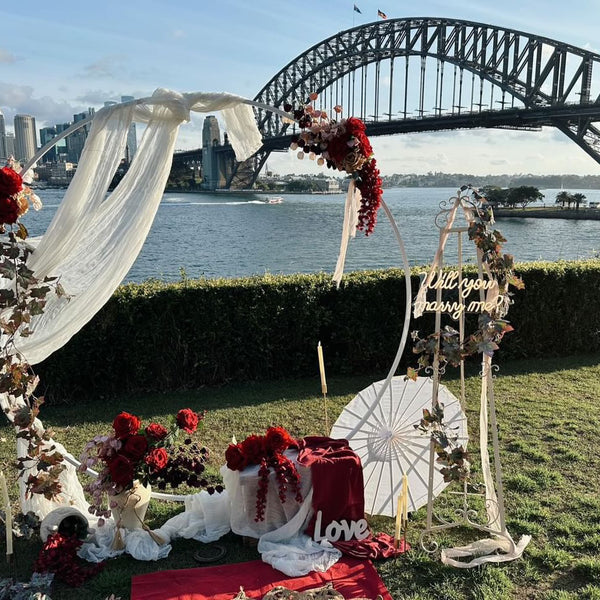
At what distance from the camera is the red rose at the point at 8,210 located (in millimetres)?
2664

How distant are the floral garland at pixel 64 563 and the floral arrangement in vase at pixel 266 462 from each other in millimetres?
904

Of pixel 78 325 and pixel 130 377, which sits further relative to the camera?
pixel 130 377

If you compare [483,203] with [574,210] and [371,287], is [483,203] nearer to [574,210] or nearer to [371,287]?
[371,287]

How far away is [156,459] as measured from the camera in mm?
3121

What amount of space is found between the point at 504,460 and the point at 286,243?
2564 cm

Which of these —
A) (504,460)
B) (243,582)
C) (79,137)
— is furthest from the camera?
(504,460)

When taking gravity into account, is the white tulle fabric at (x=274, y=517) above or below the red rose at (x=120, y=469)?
below

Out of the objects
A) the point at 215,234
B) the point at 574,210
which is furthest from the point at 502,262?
the point at 574,210

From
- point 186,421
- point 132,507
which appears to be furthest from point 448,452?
point 132,507

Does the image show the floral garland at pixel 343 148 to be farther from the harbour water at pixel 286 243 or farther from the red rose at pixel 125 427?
the harbour water at pixel 286 243

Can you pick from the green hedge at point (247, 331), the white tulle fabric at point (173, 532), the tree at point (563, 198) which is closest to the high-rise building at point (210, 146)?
the tree at point (563, 198)

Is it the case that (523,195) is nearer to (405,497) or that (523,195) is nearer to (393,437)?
(393,437)

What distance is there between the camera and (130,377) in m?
5.95

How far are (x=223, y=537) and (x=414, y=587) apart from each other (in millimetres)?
1162
